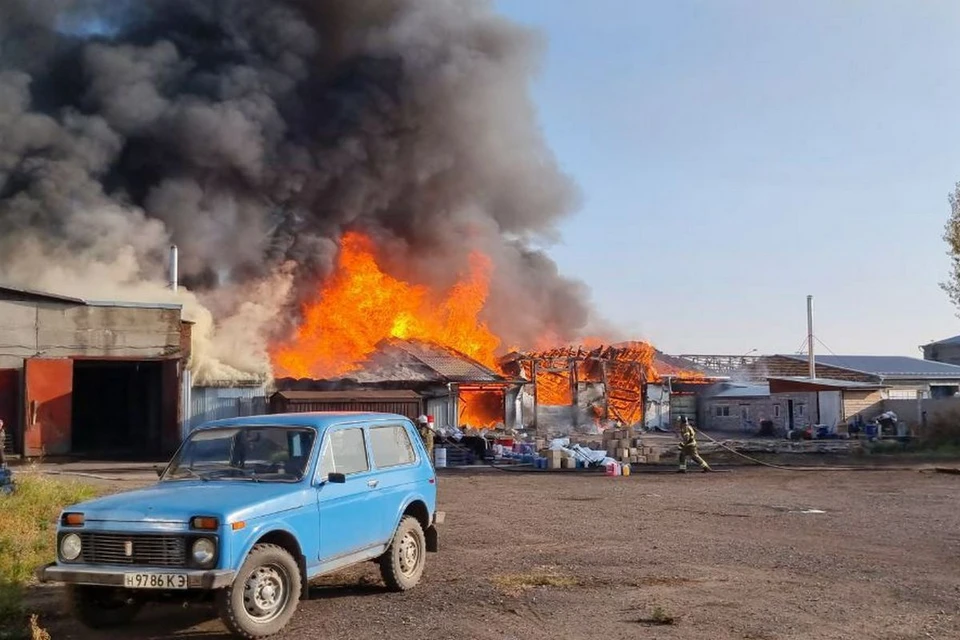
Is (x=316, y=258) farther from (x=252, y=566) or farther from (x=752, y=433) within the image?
(x=252, y=566)

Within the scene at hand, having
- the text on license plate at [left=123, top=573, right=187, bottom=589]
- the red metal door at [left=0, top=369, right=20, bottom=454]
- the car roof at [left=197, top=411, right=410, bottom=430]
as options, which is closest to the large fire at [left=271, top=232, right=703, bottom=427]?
the red metal door at [left=0, top=369, right=20, bottom=454]

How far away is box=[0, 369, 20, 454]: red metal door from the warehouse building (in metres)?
0.03

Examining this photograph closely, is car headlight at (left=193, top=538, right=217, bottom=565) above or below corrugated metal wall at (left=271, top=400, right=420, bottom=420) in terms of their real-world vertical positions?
below

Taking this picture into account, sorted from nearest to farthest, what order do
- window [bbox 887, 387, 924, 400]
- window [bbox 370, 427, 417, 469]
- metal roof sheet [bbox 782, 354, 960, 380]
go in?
1. window [bbox 370, 427, 417, 469]
2. window [bbox 887, 387, 924, 400]
3. metal roof sheet [bbox 782, 354, 960, 380]

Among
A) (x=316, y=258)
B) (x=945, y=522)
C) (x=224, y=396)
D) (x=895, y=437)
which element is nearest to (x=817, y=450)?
(x=895, y=437)

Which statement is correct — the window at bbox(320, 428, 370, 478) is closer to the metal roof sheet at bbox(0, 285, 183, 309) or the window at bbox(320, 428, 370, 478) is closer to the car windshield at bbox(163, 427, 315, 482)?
the car windshield at bbox(163, 427, 315, 482)

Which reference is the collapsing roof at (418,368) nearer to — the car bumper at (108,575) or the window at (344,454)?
the window at (344,454)

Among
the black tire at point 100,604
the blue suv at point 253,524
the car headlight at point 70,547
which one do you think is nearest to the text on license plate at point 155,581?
the blue suv at point 253,524

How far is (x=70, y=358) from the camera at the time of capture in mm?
28016

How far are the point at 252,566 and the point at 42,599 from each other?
2.85 meters

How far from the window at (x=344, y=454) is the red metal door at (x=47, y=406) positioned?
2263 cm

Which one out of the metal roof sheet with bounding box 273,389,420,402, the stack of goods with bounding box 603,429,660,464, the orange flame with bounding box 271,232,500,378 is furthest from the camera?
the orange flame with bounding box 271,232,500,378

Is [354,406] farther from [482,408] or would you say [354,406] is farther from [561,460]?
[482,408]

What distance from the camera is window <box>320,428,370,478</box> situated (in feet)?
24.0
